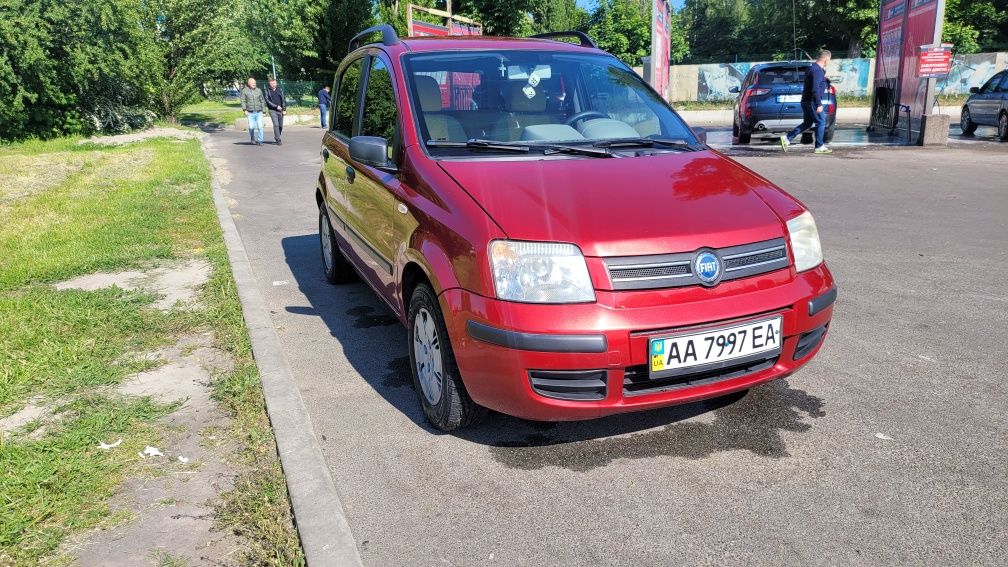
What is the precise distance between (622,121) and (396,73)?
1.31 meters

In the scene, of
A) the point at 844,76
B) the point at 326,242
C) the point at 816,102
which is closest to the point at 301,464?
the point at 326,242

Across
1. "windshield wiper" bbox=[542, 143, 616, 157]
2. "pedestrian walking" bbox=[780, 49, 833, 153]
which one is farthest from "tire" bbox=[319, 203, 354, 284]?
"pedestrian walking" bbox=[780, 49, 833, 153]

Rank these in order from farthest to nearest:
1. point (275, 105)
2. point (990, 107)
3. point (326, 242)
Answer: point (275, 105) < point (990, 107) < point (326, 242)

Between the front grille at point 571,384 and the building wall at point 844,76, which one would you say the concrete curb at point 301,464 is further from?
the building wall at point 844,76

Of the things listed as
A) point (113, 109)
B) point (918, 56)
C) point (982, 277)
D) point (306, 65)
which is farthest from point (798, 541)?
point (306, 65)

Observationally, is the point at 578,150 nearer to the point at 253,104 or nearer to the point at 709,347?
the point at 709,347

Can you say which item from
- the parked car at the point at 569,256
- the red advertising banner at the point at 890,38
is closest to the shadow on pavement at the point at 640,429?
the parked car at the point at 569,256

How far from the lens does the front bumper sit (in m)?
2.83

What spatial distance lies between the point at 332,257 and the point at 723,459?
150 inches

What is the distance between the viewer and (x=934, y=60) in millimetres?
14312

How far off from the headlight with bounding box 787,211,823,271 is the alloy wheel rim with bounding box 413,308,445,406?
1.64 m

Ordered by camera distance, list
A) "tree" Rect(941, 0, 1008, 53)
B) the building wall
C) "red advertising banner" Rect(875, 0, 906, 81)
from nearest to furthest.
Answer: "red advertising banner" Rect(875, 0, 906, 81) → the building wall → "tree" Rect(941, 0, 1008, 53)

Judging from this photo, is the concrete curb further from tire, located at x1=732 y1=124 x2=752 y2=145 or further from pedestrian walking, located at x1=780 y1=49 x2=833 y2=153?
tire, located at x1=732 y1=124 x2=752 y2=145

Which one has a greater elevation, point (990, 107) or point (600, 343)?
point (990, 107)
